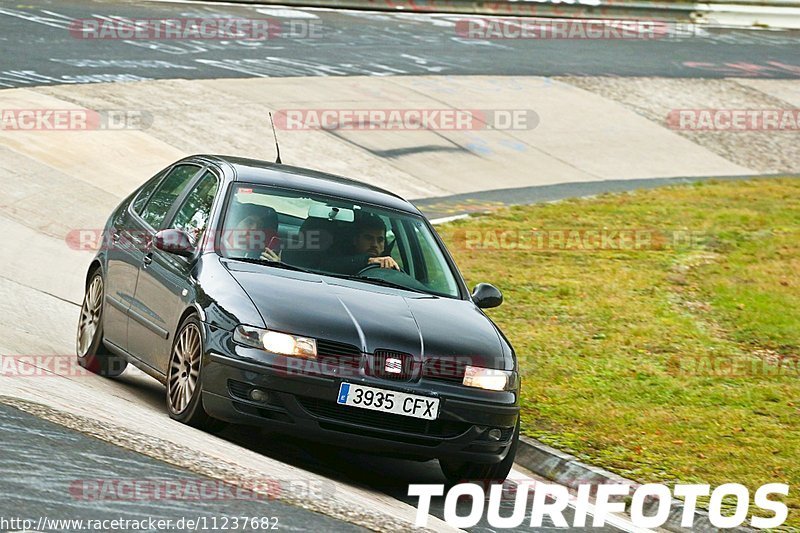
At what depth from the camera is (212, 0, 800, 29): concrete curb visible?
98.7ft

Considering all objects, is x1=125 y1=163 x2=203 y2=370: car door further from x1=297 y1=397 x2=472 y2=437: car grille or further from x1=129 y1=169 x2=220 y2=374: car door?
x1=297 y1=397 x2=472 y2=437: car grille

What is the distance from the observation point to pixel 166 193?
30.7 ft

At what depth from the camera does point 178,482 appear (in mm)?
6121

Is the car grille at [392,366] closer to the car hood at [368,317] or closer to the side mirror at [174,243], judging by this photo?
the car hood at [368,317]

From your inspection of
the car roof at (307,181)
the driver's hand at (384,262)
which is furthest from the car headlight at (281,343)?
the car roof at (307,181)

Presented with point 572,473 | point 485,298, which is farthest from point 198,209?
point 572,473

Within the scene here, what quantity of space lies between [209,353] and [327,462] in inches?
41.2

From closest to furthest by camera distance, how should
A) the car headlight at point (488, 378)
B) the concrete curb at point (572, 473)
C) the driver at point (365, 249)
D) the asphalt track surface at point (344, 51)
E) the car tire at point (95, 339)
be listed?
the car headlight at point (488, 378) → the concrete curb at point (572, 473) → the driver at point (365, 249) → the car tire at point (95, 339) → the asphalt track surface at point (344, 51)

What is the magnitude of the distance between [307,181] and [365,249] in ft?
2.22

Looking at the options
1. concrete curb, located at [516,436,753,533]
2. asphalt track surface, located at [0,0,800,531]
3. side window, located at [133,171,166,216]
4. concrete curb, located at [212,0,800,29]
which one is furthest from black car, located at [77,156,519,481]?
concrete curb, located at [212,0,800,29]

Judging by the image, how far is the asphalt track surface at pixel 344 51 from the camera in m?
22.0

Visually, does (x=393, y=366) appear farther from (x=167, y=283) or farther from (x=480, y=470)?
(x=167, y=283)

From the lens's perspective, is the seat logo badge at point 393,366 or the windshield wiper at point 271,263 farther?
the windshield wiper at point 271,263

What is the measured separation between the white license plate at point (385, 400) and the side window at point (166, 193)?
2486 mm
